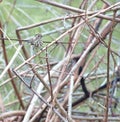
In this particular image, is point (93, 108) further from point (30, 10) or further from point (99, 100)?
point (30, 10)

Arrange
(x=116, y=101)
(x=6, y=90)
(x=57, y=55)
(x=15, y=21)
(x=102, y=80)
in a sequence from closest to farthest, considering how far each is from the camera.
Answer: (x=116, y=101), (x=102, y=80), (x=6, y=90), (x=57, y=55), (x=15, y=21)

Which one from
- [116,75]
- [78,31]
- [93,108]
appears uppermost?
[78,31]

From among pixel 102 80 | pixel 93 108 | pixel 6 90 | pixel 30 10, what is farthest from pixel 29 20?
pixel 93 108

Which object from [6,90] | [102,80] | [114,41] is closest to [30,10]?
[114,41]

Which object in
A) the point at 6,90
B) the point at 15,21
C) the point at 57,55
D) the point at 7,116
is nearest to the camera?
the point at 7,116

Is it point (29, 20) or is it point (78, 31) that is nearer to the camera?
point (78, 31)

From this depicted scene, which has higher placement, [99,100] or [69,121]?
[69,121]

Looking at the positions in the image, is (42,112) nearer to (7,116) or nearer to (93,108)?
(7,116)

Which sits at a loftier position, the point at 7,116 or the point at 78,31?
the point at 78,31

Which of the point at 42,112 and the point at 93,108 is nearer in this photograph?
the point at 42,112
